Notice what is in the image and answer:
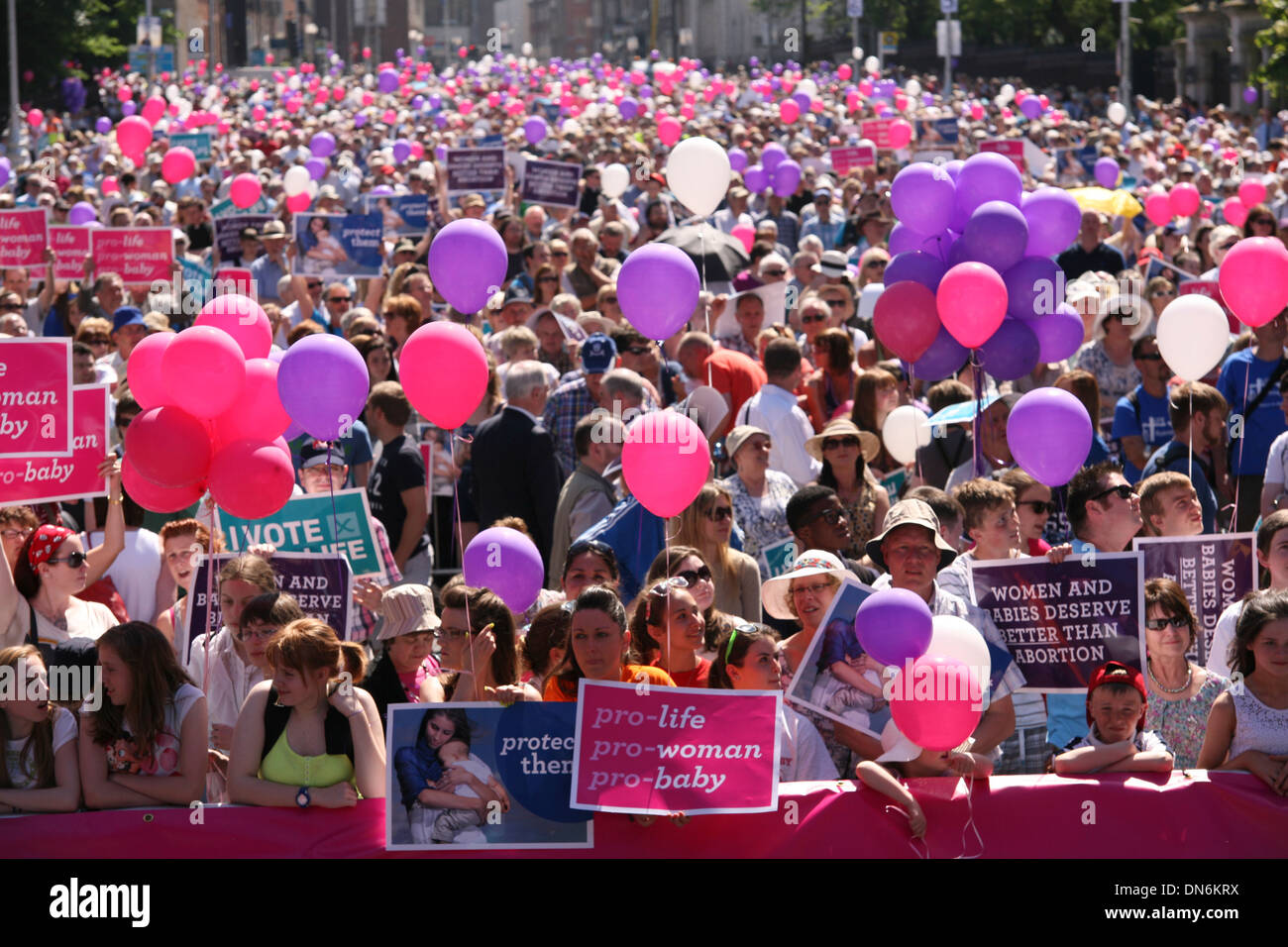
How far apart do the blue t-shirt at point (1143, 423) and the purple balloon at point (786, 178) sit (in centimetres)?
934

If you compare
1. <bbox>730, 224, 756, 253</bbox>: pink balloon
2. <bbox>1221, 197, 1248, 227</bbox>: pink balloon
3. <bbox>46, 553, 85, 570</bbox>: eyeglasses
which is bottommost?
<bbox>46, 553, 85, 570</bbox>: eyeglasses

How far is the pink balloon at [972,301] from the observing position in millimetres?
8156

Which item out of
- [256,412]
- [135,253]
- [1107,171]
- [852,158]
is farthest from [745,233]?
[256,412]

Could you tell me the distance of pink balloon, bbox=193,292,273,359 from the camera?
277 inches

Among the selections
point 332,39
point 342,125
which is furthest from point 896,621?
point 332,39

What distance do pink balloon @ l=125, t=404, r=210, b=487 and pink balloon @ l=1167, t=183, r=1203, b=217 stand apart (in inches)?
487

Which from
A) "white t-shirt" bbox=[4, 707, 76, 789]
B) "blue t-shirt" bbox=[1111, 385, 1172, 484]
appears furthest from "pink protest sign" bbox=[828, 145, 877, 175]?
"white t-shirt" bbox=[4, 707, 76, 789]

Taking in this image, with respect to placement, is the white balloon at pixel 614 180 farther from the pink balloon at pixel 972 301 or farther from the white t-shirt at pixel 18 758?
the white t-shirt at pixel 18 758

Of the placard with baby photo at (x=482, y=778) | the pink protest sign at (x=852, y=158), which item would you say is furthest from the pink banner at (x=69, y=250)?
the pink protest sign at (x=852, y=158)

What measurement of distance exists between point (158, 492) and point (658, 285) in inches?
96.9

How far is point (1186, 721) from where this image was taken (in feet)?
19.0

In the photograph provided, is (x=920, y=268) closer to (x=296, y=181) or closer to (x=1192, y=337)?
(x=1192, y=337)

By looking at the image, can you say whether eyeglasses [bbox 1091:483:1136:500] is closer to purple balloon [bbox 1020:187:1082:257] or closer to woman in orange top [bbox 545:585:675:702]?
woman in orange top [bbox 545:585:675:702]

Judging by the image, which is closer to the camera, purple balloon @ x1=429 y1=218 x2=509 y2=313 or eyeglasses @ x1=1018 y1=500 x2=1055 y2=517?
eyeglasses @ x1=1018 y1=500 x2=1055 y2=517
